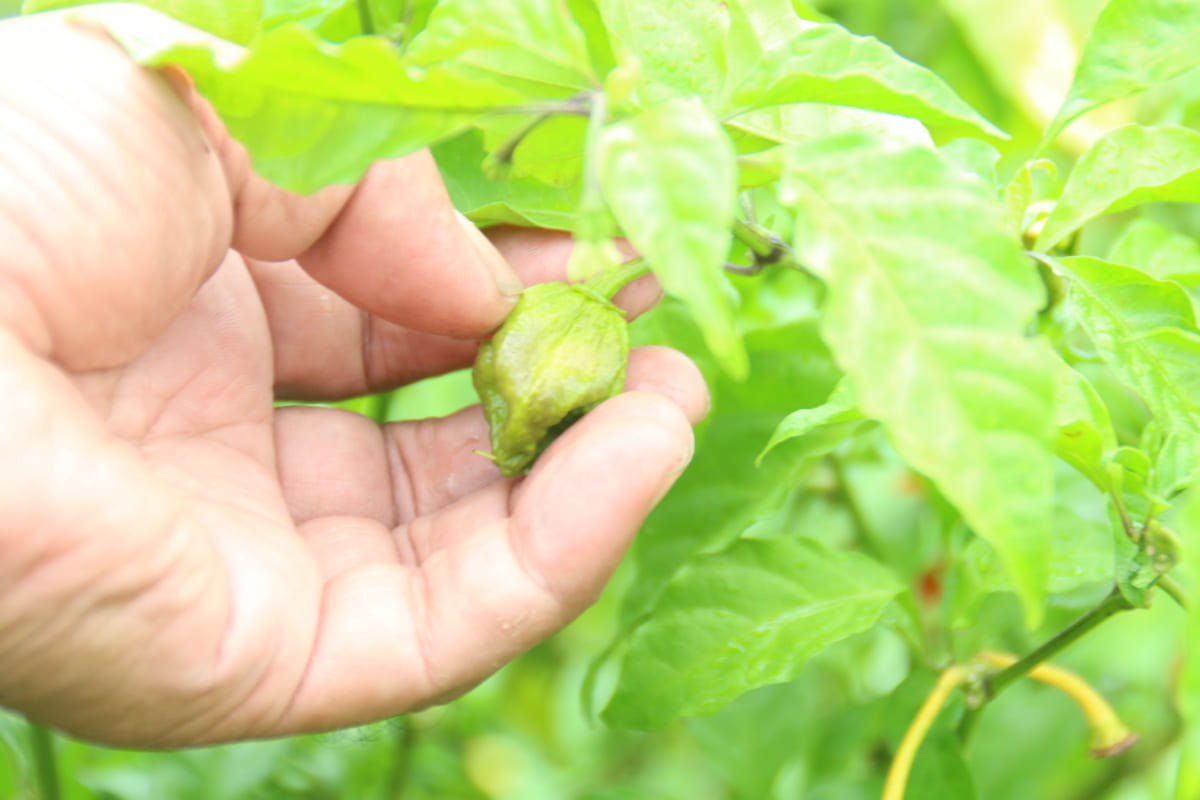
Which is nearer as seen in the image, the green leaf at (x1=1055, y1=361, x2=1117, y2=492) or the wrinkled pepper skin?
the green leaf at (x1=1055, y1=361, x2=1117, y2=492)

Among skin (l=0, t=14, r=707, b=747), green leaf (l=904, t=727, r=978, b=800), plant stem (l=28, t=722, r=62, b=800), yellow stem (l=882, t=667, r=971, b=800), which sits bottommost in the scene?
plant stem (l=28, t=722, r=62, b=800)

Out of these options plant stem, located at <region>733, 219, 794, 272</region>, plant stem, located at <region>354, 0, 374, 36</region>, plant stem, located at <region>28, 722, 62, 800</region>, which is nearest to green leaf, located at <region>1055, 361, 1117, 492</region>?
plant stem, located at <region>733, 219, 794, 272</region>

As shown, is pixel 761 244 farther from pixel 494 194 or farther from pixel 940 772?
pixel 940 772

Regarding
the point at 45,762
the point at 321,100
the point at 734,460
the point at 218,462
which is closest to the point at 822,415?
the point at 734,460

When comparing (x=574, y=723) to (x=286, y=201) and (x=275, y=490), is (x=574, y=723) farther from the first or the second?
(x=286, y=201)

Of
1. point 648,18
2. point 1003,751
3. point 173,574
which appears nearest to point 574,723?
point 1003,751

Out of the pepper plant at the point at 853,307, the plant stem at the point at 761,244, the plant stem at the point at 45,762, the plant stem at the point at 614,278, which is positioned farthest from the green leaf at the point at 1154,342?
the plant stem at the point at 45,762

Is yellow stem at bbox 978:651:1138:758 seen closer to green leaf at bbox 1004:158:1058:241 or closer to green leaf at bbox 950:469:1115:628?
green leaf at bbox 950:469:1115:628
